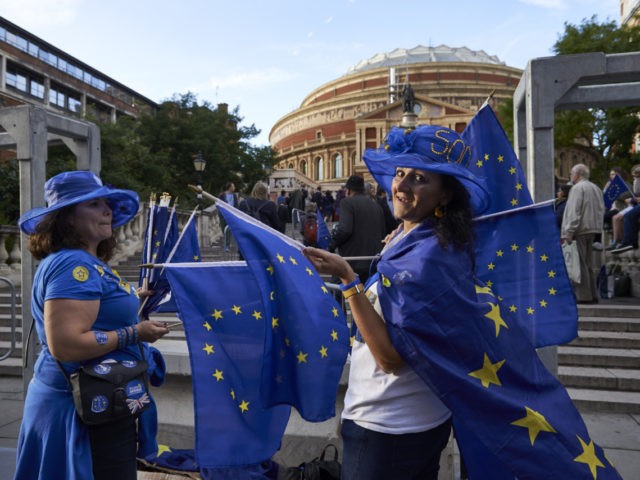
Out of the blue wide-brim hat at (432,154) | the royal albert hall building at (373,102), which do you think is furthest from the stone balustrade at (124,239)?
the royal albert hall building at (373,102)

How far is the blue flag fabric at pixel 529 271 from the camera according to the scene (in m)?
2.87

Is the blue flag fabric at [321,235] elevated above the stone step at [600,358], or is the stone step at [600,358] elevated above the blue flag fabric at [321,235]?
the blue flag fabric at [321,235]

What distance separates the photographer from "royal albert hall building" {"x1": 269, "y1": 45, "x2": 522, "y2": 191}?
3066 inches

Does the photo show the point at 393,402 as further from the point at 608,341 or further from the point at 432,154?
the point at 608,341

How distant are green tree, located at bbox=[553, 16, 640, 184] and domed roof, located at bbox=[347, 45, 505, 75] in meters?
67.6

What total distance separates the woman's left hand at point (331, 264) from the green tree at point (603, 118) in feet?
79.7

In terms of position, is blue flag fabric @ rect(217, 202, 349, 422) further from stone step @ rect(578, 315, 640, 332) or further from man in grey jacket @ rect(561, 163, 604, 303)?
man in grey jacket @ rect(561, 163, 604, 303)

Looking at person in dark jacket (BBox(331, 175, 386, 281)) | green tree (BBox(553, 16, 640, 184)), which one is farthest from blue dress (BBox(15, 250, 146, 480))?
green tree (BBox(553, 16, 640, 184))

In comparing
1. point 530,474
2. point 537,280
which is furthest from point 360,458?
point 537,280

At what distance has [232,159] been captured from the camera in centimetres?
3934

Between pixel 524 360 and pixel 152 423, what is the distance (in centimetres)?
166

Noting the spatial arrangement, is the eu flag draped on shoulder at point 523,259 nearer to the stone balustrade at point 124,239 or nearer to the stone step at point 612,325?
the stone step at point 612,325

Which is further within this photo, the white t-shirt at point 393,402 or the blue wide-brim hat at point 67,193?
the blue wide-brim hat at point 67,193

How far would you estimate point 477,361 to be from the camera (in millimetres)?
1914
